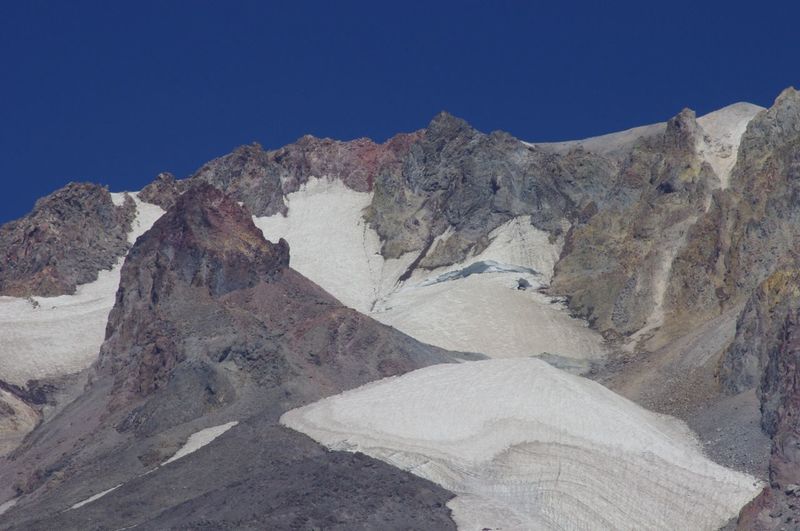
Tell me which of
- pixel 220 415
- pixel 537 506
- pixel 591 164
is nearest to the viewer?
pixel 537 506

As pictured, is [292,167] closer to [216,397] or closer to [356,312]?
[356,312]

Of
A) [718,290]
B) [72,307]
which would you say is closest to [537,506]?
[718,290]

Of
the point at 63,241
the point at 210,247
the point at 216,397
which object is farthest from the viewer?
the point at 63,241

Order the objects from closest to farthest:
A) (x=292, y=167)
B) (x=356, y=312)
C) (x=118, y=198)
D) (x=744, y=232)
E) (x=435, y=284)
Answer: (x=356, y=312), (x=744, y=232), (x=435, y=284), (x=118, y=198), (x=292, y=167)

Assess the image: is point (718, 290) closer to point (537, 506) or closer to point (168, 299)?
point (168, 299)

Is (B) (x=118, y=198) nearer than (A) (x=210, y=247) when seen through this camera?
No

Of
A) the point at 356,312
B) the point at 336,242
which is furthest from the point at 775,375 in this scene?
the point at 336,242

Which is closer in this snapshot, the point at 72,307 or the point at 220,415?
the point at 220,415
